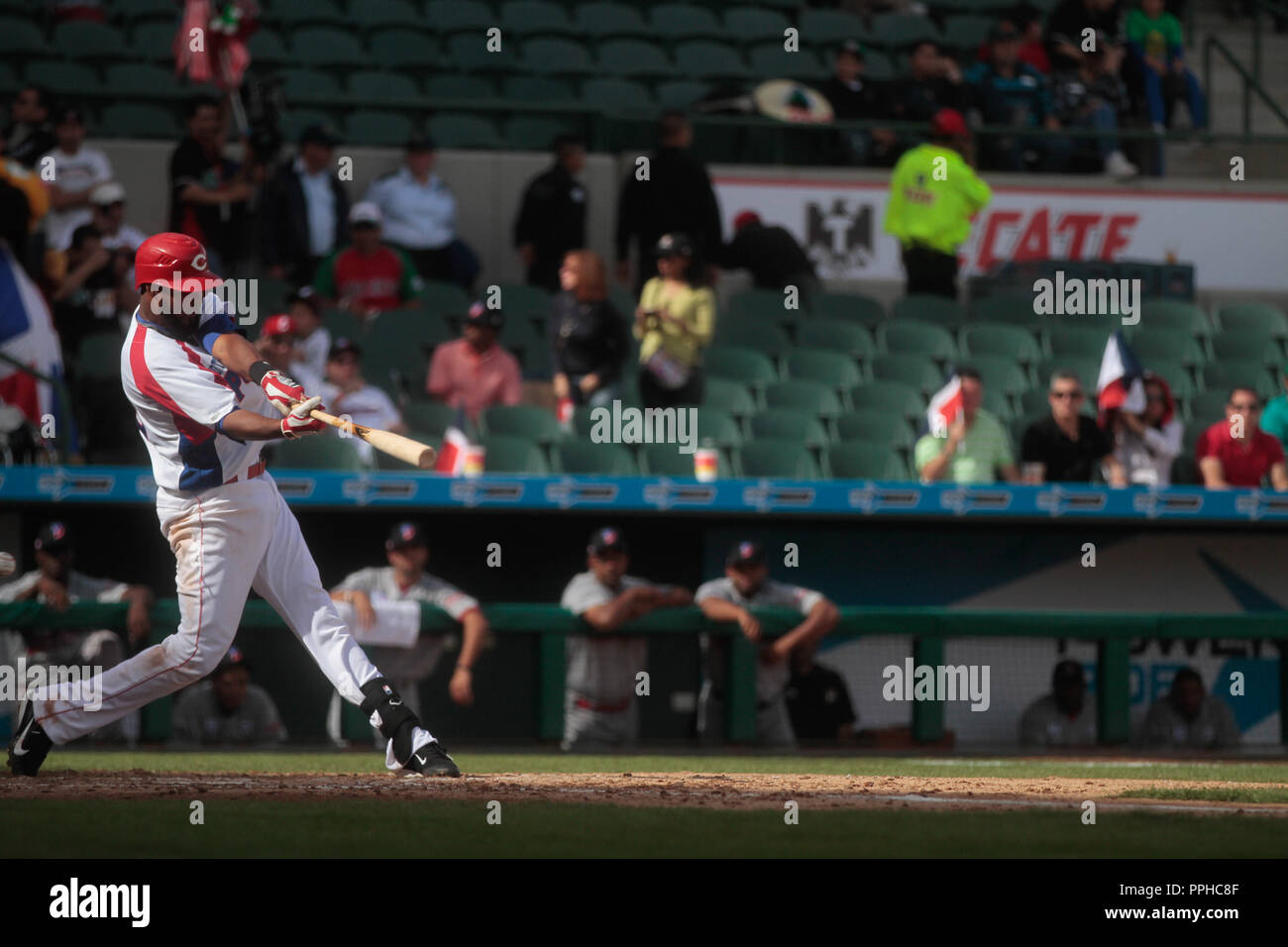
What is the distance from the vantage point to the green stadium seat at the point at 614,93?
1630 cm

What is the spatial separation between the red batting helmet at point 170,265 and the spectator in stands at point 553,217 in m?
7.24

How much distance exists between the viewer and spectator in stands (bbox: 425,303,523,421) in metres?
12.5

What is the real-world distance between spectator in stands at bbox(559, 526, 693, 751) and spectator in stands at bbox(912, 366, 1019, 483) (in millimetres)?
2027

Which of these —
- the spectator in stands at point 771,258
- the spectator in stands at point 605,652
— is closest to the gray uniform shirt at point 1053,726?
the spectator in stands at point 605,652

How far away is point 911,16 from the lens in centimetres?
1766

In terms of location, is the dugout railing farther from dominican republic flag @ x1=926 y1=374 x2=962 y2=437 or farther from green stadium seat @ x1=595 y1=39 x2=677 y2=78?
green stadium seat @ x1=595 y1=39 x2=677 y2=78

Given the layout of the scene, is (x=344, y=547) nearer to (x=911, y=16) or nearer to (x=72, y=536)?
(x=72, y=536)

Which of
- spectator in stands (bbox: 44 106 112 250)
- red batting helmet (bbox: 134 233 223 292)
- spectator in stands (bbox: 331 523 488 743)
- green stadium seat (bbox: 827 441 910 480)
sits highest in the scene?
spectator in stands (bbox: 44 106 112 250)

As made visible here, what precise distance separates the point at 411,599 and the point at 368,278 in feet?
11.3

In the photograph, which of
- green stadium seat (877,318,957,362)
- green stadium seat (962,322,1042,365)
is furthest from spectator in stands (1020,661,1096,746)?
green stadium seat (962,322,1042,365)

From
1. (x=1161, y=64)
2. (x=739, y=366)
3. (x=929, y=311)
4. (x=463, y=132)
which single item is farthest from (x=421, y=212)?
(x=1161, y=64)

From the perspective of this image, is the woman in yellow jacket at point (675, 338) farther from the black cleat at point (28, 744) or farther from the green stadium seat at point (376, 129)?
the black cleat at point (28, 744)

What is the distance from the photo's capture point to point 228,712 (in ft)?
35.2

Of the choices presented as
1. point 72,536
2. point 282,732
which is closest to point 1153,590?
point 282,732
